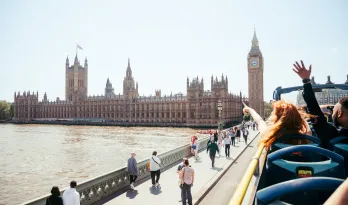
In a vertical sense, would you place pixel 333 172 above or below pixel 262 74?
below

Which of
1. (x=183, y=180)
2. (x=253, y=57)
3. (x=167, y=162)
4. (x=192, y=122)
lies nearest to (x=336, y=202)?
(x=183, y=180)

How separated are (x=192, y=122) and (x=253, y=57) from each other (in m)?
38.4

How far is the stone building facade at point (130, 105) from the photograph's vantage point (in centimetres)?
8250

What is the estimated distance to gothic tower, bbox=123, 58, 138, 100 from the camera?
4186 inches

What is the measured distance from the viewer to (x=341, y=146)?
8.12ft

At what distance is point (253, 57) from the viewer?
10062 centimetres

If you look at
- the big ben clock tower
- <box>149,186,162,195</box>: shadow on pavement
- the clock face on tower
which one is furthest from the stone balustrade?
the clock face on tower

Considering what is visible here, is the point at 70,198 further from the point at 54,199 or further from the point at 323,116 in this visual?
→ the point at 323,116

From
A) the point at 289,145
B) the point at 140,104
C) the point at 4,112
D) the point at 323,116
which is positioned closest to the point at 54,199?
the point at 289,145

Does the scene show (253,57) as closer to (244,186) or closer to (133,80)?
(133,80)

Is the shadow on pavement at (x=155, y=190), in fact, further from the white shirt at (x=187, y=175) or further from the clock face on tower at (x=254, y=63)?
the clock face on tower at (x=254, y=63)

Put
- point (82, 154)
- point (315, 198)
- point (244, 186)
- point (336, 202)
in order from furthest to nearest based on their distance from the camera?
1. point (82, 154)
2. point (244, 186)
3. point (315, 198)
4. point (336, 202)

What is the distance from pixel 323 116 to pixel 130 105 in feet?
335

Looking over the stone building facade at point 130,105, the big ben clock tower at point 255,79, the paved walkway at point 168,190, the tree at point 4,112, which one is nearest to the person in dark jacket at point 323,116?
the paved walkway at point 168,190
